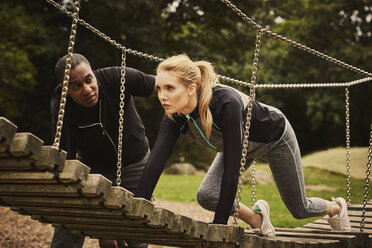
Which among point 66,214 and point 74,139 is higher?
point 74,139

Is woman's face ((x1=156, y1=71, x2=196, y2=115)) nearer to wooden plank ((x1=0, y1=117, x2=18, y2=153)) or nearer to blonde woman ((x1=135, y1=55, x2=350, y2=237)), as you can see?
blonde woman ((x1=135, y1=55, x2=350, y2=237))

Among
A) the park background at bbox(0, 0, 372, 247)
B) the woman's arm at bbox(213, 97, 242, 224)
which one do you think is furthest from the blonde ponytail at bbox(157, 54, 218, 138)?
the park background at bbox(0, 0, 372, 247)

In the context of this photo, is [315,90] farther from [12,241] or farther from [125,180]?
[125,180]

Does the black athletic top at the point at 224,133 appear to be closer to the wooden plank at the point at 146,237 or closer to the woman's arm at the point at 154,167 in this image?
the woman's arm at the point at 154,167

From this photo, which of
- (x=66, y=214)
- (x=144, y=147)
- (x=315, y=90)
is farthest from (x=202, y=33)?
(x=66, y=214)

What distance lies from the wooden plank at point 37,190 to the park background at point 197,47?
711cm

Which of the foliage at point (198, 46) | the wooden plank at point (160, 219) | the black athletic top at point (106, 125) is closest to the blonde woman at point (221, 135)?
the wooden plank at point (160, 219)

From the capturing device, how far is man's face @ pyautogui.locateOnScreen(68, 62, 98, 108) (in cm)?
322

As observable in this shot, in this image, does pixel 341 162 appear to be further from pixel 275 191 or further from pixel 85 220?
pixel 85 220

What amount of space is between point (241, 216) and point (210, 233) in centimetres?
64

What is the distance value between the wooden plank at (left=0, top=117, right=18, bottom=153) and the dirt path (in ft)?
18.4

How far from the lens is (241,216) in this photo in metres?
3.45

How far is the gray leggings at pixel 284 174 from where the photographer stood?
339 cm

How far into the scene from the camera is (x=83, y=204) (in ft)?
8.16
